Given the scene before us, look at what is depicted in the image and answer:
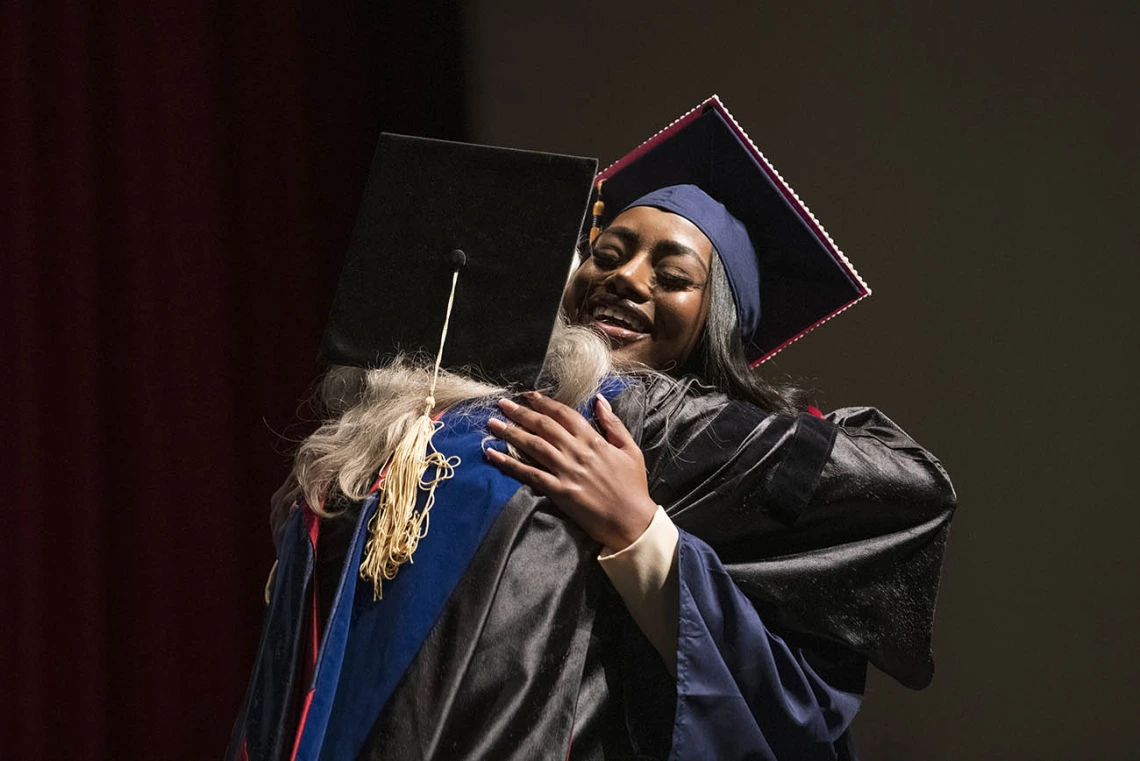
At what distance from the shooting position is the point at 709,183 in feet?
6.26

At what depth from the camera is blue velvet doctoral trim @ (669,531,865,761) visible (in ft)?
4.61

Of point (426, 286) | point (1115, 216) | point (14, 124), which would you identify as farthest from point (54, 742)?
point (1115, 216)

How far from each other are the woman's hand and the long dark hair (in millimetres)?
348

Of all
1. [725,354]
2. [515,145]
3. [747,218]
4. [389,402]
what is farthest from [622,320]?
[515,145]

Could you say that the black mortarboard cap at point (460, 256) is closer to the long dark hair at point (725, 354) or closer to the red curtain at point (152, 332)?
the long dark hair at point (725, 354)

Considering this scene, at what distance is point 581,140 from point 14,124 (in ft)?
3.98

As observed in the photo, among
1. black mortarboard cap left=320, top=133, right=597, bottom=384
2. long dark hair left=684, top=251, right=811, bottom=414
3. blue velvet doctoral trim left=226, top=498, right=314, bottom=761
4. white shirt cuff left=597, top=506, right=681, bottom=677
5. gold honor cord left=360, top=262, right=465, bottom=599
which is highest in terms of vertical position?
black mortarboard cap left=320, top=133, right=597, bottom=384

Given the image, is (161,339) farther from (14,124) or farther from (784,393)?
(784,393)

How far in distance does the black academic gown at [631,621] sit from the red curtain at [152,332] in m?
Result: 0.97

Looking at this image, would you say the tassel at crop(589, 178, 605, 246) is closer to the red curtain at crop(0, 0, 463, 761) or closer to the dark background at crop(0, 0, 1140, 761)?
the dark background at crop(0, 0, 1140, 761)

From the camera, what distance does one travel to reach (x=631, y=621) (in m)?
1.48

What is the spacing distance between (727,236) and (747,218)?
10cm

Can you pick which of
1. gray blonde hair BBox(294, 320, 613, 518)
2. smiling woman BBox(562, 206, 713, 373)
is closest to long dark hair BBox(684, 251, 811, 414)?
smiling woman BBox(562, 206, 713, 373)

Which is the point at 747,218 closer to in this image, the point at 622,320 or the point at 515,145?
the point at 622,320
